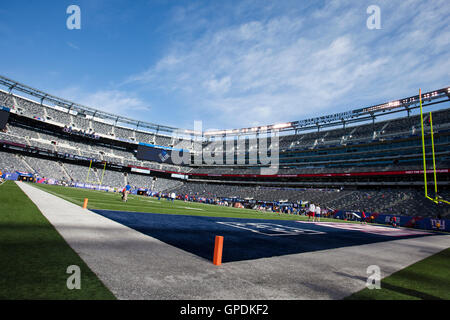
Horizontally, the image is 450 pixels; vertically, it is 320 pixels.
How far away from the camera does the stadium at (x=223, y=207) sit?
3652mm

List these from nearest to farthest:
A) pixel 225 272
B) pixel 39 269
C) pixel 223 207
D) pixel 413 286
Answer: pixel 39 269 < pixel 225 272 < pixel 413 286 < pixel 223 207

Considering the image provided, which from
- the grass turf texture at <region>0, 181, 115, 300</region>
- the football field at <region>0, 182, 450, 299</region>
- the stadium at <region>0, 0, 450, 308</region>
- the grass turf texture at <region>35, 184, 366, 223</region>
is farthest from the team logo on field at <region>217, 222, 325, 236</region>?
the grass turf texture at <region>0, 181, 115, 300</region>

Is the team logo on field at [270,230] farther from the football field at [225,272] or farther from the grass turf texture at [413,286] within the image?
the grass turf texture at [413,286]

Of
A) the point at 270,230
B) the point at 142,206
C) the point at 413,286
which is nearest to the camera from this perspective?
the point at 413,286

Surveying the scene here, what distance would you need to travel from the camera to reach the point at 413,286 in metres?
4.42

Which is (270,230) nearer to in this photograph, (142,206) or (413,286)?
(413,286)

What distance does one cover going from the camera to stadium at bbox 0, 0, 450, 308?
3652mm

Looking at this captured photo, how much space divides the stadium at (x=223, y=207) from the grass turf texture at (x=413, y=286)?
42mm

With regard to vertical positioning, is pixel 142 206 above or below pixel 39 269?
below

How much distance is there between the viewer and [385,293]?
12.5ft

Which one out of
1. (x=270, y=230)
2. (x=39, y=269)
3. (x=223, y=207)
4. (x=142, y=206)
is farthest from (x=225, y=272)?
(x=223, y=207)

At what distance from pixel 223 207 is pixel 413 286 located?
3452cm
